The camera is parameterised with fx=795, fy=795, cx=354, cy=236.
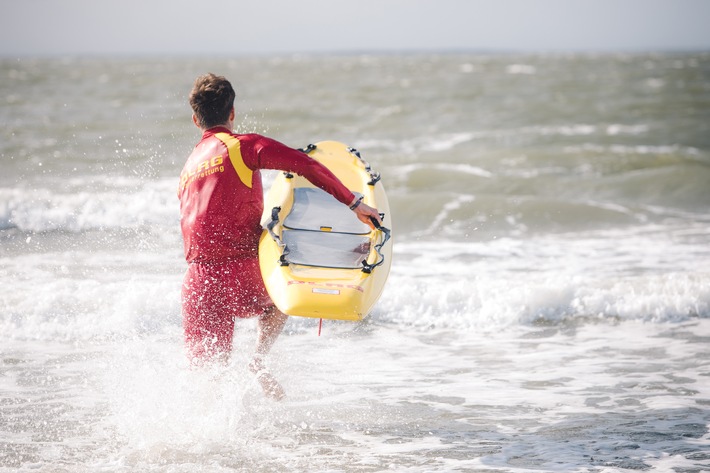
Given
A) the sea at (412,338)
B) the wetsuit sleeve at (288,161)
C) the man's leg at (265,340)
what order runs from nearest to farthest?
the wetsuit sleeve at (288,161), the sea at (412,338), the man's leg at (265,340)

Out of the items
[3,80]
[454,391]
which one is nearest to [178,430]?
[454,391]

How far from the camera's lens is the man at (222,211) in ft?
12.3

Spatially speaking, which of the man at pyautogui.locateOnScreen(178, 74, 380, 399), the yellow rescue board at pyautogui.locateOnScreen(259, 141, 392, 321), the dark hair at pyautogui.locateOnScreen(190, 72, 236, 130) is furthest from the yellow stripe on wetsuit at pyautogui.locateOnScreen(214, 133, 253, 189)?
the yellow rescue board at pyautogui.locateOnScreen(259, 141, 392, 321)

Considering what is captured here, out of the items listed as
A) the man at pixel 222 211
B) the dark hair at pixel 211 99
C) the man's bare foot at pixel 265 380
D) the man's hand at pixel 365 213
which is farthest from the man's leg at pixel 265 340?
the dark hair at pixel 211 99

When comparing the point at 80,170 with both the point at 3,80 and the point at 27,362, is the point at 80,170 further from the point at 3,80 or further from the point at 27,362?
the point at 3,80

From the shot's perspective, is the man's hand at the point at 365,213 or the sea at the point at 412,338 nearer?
the man's hand at the point at 365,213

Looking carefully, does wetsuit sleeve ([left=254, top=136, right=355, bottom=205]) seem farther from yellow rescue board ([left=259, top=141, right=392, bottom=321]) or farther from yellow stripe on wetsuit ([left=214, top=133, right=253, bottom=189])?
yellow rescue board ([left=259, top=141, right=392, bottom=321])

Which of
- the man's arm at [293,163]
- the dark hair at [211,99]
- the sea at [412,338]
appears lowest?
the sea at [412,338]

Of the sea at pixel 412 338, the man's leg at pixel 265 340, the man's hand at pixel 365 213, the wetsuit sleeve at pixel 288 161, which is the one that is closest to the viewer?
the wetsuit sleeve at pixel 288 161

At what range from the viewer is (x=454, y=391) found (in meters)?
4.92

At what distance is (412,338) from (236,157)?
280 centimetres

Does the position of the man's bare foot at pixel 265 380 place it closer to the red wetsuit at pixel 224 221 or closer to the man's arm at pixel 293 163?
the red wetsuit at pixel 224 221

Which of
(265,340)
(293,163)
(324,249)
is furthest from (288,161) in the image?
(265,340)

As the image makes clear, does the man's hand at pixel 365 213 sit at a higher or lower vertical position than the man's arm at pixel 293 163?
lower
